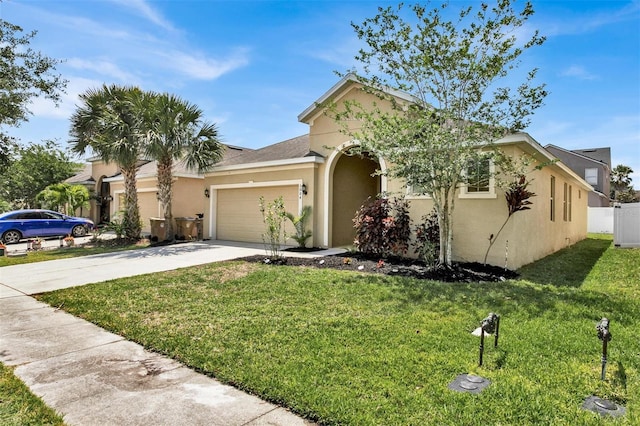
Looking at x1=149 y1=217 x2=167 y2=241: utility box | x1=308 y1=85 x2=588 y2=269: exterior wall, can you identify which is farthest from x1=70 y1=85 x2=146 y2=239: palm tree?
x1=308 y1=85 x2=588 y2=269: exterior wall

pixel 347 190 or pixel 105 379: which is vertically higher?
pixel 347 190

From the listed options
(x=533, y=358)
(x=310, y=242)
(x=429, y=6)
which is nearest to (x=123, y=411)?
(x=533, y=358)

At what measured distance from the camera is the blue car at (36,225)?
15.8 m

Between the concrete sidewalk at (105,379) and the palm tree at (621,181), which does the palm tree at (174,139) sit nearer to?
the concrete sidewalk at (105,379)

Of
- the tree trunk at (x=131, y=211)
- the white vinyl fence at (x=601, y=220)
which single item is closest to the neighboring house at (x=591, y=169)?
the white vinyl fence at (x=601, y=220)

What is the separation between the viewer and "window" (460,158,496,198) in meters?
8.84

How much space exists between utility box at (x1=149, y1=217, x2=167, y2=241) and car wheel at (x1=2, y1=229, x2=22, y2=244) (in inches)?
230

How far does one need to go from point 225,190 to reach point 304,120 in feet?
16.8

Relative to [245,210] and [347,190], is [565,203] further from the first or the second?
[245,210]

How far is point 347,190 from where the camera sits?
14.1 metres

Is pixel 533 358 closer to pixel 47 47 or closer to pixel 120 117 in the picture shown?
pixel 47 47

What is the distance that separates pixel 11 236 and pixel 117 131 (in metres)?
6.80

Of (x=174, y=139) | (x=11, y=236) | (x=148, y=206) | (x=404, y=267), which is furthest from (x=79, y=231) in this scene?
(x=404, y=267)

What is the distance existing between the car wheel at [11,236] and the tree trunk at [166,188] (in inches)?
268
